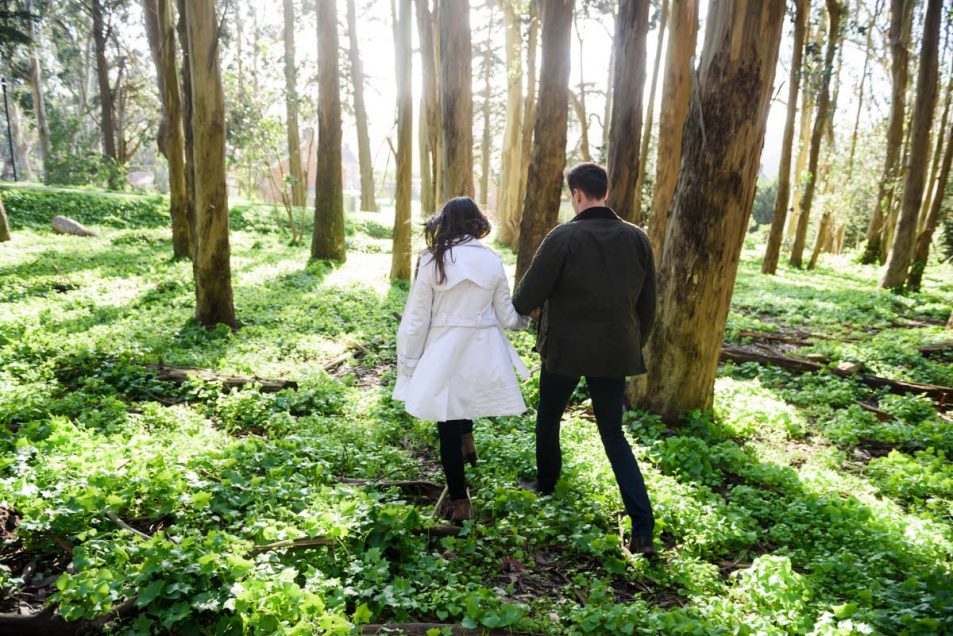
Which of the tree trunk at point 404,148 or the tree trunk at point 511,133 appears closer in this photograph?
the tree trunk at point 404,148

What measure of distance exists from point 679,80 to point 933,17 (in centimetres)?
734

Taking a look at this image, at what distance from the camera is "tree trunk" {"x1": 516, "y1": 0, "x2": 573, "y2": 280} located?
8281 mm

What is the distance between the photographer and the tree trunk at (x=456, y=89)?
9.21 meters

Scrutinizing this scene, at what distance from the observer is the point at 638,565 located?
11.5 feet

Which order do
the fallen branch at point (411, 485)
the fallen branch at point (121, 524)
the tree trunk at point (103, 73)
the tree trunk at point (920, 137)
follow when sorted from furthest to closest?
the tree trunk at point (103, 73) < the tree trunk at point (920, 137) < the fallen branch at point (411, 485) < the fallen branch at point (121, 524)

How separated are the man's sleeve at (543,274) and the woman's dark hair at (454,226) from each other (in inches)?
15.0

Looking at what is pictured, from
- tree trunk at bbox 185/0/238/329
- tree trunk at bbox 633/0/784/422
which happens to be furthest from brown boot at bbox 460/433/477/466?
tree trunk at bbox 185/0/238/329

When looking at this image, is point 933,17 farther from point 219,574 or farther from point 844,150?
point 844,150

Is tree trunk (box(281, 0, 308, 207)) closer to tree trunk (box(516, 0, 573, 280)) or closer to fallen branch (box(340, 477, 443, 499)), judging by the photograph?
tree trunk (box(516, 0, 573, 280))

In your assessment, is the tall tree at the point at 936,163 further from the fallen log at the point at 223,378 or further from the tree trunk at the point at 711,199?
the fallen log at the point at 223,378

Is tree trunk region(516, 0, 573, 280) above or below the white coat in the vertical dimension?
above

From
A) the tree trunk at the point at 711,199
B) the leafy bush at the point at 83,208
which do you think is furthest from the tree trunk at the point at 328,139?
the tree trunk at the point at 711,199

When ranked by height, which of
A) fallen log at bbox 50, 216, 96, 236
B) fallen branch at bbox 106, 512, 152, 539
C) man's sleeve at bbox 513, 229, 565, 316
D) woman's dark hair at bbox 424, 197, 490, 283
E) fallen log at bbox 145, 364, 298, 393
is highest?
woman's dark hair at bbox 424, 197, 490, 283

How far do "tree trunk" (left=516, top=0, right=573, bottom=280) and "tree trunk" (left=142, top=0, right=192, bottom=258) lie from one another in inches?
271
